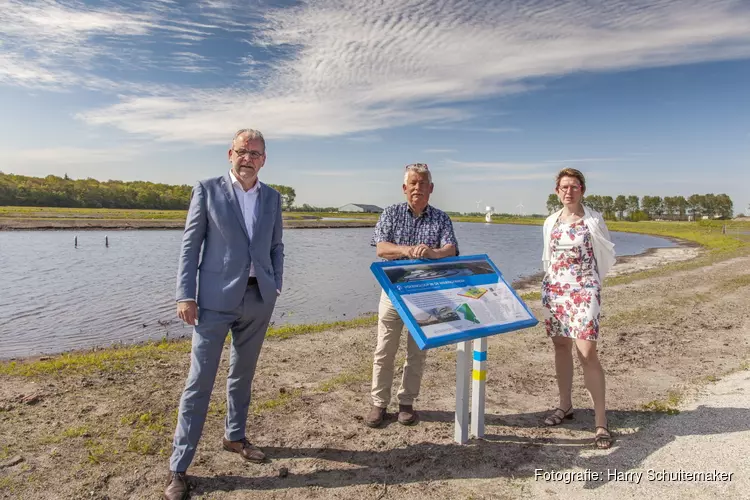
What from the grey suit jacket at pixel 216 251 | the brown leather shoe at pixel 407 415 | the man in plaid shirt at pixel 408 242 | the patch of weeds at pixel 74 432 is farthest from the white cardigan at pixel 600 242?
the patch of weeds at pixel 74 432

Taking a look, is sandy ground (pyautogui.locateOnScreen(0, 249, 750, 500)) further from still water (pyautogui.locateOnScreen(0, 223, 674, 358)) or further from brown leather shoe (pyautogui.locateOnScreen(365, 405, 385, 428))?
still water (pyautogui.locateOnScreen(0, 223, 674, 358))

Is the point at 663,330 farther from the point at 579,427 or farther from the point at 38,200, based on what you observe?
the point at 38,200

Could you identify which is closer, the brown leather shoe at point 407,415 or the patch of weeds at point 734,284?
the brown leather shoe at point 407,415

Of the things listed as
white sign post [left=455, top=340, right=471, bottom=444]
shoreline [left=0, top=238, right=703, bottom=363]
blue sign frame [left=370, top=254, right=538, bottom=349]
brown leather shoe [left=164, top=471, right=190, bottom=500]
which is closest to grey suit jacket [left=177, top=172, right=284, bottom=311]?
blue sign frame [left=370, top=254, right=538, bottom=349]

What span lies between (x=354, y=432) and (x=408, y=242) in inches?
80.9

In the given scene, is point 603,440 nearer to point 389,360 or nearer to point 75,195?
point 389,360

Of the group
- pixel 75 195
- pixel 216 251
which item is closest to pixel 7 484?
pixel 216 251

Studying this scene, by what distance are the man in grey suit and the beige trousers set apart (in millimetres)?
1283

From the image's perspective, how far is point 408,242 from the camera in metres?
4.78

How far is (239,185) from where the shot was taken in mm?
3949

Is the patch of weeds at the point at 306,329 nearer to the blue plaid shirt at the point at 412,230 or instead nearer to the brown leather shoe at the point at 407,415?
the brown leather shoe at the point at 407,415

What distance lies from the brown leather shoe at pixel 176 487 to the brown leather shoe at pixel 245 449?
0.62 m

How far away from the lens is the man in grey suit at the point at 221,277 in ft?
12.2

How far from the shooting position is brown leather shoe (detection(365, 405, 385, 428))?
500 cm
